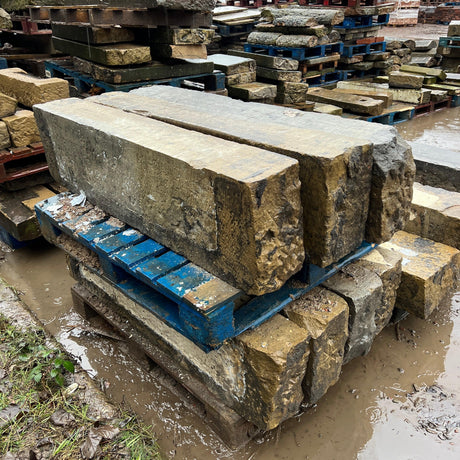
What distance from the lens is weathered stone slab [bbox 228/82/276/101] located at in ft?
18.8

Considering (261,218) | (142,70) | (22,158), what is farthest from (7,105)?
(261,218)

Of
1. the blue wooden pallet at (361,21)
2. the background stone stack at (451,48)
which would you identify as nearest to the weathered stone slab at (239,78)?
the blue wooden pallet at (361,21)

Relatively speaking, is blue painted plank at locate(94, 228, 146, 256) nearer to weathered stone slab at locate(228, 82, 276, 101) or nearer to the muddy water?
the muddy water

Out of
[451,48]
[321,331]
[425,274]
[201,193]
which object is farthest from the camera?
[451,48]

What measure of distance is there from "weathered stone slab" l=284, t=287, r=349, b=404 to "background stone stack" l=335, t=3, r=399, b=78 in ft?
23.6

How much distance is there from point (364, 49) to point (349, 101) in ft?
8.45

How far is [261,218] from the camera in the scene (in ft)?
5.34

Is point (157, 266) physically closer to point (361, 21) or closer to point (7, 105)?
point (7, 105)

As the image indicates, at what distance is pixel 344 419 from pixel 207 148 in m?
1.59

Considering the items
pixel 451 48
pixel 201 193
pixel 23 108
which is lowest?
pixel 451 48

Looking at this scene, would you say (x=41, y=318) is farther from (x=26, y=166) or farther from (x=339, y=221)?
(x=339, y=221)

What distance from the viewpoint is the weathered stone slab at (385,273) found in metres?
2.40

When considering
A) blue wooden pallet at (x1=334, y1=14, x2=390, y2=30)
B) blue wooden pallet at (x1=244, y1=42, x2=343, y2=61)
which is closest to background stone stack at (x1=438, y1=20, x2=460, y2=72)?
blue wooden pallet at (x1=334, y1=14, x2=390, y2=30)

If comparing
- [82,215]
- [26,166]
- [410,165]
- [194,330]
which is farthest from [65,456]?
[26,166]
